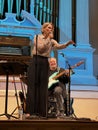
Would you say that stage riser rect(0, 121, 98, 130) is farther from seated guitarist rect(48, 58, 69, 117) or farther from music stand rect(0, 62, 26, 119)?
seated guitarist rect(48, 58, 69, 117)

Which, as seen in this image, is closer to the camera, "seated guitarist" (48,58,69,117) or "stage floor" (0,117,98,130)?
"stage floor" (0,117,98,130)

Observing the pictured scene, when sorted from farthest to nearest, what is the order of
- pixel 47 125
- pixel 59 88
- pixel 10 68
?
pixel 59 88 → pixel 10 68 → pixel 47 125

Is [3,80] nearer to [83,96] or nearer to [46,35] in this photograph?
[83,96]

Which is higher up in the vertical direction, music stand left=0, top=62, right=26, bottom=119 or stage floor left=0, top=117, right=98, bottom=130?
music stand left=0, top=62, right=26, bottom=119

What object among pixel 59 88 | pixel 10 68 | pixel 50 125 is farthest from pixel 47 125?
pixel 59 88

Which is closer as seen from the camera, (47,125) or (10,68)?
(47,125)

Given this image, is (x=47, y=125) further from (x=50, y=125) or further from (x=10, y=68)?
(x=10, y=68)

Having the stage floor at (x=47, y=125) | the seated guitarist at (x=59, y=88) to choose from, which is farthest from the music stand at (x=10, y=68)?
the stage floor at (x=47, y=125)

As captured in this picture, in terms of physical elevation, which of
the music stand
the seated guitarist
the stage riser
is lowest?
the stage riser

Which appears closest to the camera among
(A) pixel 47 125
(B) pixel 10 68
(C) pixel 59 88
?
(A) pixel 47 125

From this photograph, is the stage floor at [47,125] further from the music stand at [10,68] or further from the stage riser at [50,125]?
the music stand at [10,68]

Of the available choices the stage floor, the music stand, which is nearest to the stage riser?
the stage floor

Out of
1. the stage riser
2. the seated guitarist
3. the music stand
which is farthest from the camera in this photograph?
the seated guitarist

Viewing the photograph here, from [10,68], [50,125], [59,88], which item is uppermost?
[10,68]
